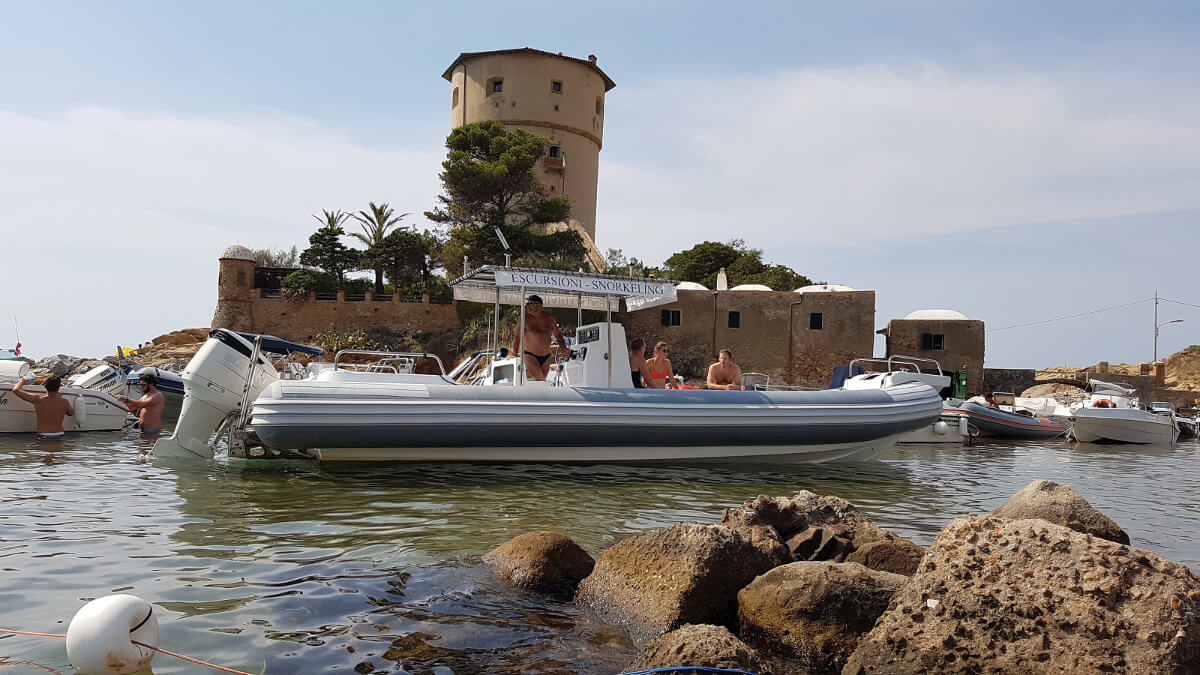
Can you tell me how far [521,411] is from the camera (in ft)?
29.6

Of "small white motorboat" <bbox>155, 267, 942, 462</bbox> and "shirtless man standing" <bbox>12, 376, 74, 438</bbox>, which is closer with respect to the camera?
"small white motorboat" <bbox>155, 267, 942, 462</bbox>

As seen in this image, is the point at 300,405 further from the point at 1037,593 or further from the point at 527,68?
the point at 527,68

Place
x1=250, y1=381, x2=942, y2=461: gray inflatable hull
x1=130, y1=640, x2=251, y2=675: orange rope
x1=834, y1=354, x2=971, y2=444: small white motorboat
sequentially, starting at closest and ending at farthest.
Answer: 1. x1=130, y1=640, x2=251, y2=675: orange rope
2. x1=250, y1=381, x2=942, y2=461: gray inflatable hull
3. x1=834, y1=354, x2=971, y2=444: small white motorboat

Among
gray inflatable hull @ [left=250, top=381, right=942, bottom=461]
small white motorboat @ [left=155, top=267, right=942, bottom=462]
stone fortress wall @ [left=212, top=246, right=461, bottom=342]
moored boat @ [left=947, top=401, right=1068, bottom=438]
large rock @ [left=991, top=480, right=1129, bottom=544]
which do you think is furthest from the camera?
stone fortress wall @ [left=212, top=246, right=461, bottom=342]

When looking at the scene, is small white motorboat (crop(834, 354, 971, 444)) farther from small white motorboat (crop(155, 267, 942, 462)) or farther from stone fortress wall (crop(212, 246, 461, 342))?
stone fortress wall (crop(212, 246, 461, 342))

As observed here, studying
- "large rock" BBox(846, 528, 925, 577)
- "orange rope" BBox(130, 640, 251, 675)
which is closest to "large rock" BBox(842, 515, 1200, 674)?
"large rock" BBox(846, 528, 925, 577)

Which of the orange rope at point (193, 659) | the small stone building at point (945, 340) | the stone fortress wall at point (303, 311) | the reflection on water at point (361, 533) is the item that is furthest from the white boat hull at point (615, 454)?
the stone fortress wall at point (303, 311)

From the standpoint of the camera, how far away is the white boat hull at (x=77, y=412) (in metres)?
12.9

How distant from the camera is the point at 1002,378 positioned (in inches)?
1389

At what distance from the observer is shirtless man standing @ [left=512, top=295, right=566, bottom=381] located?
9.80 metres

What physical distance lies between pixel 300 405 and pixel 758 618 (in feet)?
19.2

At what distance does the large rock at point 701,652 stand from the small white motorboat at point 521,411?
18.7 feet

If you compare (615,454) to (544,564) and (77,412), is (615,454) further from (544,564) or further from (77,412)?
(77,412)

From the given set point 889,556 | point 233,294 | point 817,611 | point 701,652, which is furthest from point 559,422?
point 233,294
